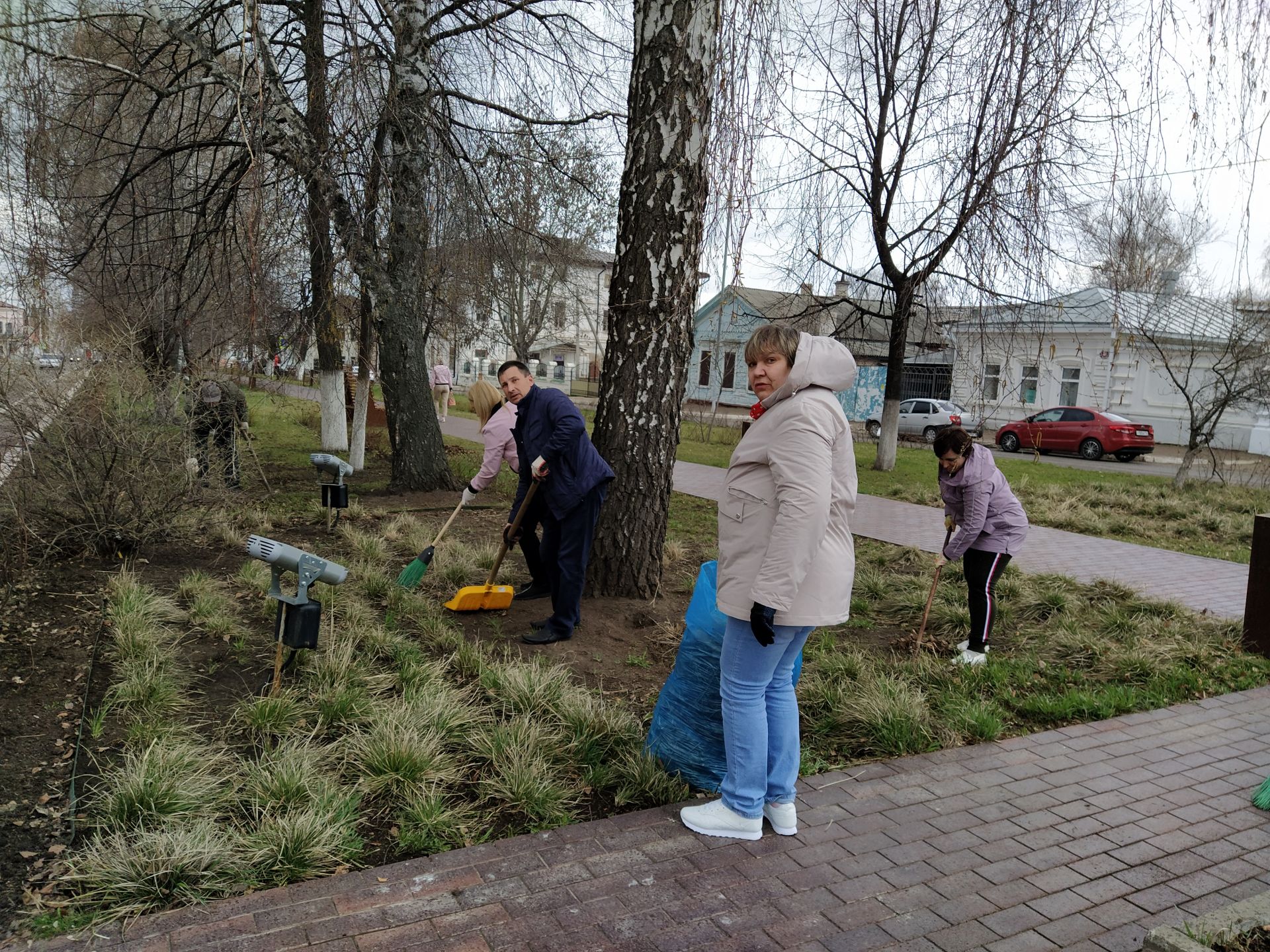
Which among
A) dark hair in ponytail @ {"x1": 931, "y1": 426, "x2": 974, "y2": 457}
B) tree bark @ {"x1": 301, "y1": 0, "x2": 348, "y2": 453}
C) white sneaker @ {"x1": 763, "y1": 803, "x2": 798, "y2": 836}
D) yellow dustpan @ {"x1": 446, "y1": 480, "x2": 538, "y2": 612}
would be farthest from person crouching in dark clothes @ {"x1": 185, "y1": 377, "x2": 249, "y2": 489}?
white sneaker @ {"x1": 763, "y1": 803, "x2": 798, "y2": 836}

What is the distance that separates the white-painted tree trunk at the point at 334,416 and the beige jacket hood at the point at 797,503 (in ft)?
41.2

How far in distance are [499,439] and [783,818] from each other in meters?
4.10

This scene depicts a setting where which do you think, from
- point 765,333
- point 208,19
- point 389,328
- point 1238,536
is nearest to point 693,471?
point 389,328

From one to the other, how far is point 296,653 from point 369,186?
5574 mm

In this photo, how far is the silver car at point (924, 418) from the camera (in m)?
30.0

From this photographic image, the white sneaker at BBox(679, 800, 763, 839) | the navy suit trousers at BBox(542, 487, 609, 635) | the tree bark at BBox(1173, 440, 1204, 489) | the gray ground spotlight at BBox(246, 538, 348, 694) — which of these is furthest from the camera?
the tree bark at BBox(1173, 440, 1204, 489)

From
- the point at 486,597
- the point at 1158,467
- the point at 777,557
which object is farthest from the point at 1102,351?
the point at 1158,467

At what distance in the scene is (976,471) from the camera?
17.8 ft

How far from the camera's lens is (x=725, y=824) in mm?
3324

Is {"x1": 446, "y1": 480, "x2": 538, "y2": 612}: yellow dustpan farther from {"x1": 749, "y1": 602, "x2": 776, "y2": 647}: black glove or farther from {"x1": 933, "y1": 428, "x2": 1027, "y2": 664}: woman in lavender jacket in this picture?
{"x1": 749, "y1": 602, "x2": 776, "y2": 647}: black glove

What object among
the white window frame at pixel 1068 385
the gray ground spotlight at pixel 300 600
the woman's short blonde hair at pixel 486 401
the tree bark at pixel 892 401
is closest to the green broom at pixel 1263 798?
the gray ground spotlight at pixel 300 600

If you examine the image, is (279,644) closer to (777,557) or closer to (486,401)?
(777,557)

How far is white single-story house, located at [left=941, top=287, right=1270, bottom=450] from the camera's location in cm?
1108

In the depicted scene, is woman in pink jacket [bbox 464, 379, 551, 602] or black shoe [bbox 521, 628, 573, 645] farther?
woman in pink jacket [bbox 464, 379, 551, 602]
